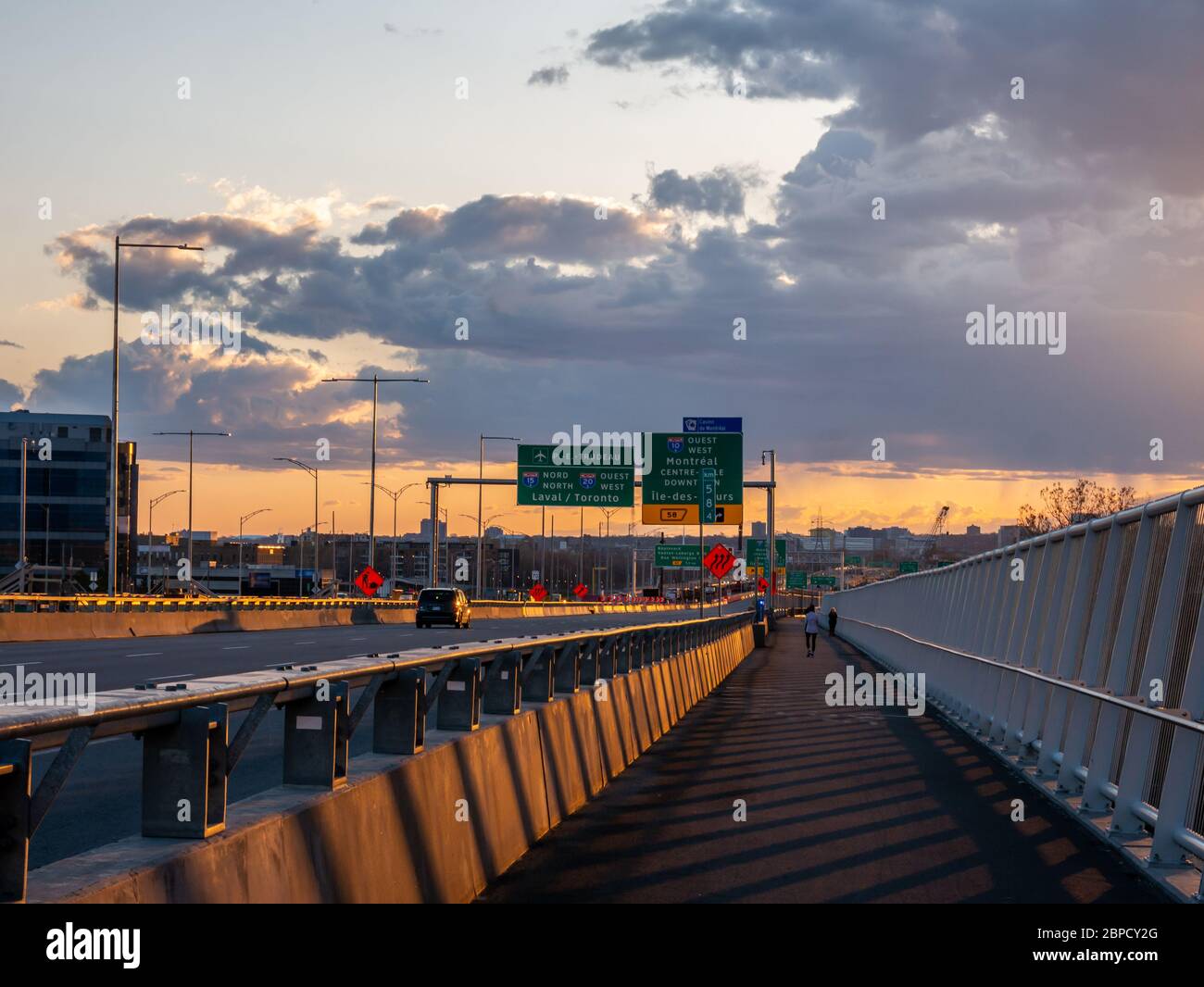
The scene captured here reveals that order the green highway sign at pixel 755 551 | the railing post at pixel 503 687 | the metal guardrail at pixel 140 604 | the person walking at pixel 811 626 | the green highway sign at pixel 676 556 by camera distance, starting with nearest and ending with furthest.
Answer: the railing post at pixel 503 687
the metal guardrail at pixel 140 604
the person walking at pixel 811 626
the green highway sign at pixel 676 556
the green highway sign at pixel 755 551

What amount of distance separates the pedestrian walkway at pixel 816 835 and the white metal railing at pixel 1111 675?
1.27 ft

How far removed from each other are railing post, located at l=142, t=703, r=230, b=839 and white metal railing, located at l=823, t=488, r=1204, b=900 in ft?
21.4

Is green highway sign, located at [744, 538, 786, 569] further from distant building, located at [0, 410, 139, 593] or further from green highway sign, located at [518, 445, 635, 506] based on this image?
distant building, located at [0, 410, 139, 593]

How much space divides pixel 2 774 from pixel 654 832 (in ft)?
27.0

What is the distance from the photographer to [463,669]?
11.0 meters

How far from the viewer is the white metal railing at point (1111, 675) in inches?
447

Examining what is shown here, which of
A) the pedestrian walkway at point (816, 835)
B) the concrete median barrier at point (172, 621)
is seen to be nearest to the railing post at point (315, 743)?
the pedestrian walkway at point (816, 835)

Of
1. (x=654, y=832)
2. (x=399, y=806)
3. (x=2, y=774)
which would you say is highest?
(x=2, y=774)

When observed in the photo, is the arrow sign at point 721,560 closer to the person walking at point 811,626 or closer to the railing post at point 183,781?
the person walking at point 811,626

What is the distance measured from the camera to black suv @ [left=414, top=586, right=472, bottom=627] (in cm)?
6212

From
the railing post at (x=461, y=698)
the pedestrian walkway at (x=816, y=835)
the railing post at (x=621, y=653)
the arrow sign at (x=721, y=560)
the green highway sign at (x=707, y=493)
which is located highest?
the green highway sign at (x=707, y=493)
